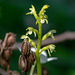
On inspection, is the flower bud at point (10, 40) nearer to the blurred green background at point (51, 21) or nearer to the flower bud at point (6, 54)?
the flower bud at point (6, 54)

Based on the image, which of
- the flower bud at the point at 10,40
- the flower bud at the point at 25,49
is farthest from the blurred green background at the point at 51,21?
the flower bud at the point at 25,49

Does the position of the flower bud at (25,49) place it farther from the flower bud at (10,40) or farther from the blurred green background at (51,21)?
the blurred green background at (51,21)

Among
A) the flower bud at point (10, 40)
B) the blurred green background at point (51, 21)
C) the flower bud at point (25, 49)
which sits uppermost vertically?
the blurred green background at point (51, 21)

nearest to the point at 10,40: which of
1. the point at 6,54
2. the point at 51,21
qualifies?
the point at 6,54

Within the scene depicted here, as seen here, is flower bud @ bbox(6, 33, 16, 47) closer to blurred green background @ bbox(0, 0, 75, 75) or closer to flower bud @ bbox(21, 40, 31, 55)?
flower bud @ bbox(21, 40, 31, 55)

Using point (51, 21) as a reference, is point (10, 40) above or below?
below

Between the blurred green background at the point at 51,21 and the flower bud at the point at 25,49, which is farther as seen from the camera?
the blurred green background at the point at 51,21

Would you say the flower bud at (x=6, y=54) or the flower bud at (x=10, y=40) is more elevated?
the flower bud at (x=10, y=40)

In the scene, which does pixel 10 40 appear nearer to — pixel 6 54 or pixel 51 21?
pixel 6 54
